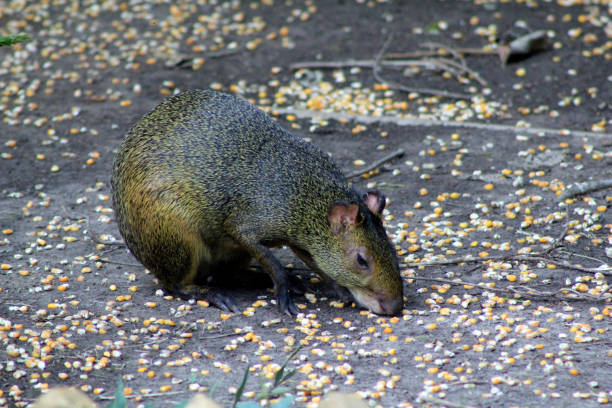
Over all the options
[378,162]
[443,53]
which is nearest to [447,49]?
[443,53]

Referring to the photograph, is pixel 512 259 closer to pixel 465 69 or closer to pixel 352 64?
pixel 465 69

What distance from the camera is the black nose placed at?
535cm

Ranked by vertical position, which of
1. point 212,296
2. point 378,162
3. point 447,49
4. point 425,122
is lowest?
point 212,296

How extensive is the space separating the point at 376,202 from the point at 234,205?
965mm

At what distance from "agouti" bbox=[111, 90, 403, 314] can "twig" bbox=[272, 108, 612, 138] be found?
2.81 m

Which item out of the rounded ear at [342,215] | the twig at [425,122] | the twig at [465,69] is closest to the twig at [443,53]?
the twig at [465,69]

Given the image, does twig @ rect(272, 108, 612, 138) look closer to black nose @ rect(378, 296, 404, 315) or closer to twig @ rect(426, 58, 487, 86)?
twig @ rect(426, 58, 487, 86)

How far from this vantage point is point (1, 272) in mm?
6219

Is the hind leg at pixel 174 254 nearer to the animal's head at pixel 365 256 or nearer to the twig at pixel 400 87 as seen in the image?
the animal's head at pixel 365 256

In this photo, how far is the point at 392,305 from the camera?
5.35 meters

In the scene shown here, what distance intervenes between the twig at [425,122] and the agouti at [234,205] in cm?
281

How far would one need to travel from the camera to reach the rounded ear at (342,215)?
5.32 meters

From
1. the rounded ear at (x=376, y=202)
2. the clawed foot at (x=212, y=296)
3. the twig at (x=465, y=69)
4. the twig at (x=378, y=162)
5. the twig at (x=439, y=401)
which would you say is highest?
the rounded ear at (x=376, y=202)

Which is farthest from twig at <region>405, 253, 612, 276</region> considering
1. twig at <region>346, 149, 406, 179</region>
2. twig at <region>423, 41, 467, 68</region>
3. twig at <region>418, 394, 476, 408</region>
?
twig at <region>423, 41, 467, 68</region>
